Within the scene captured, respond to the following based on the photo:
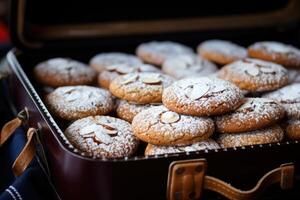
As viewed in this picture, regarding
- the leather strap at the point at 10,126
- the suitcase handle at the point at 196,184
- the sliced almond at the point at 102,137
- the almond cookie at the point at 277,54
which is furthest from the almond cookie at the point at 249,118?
the leather strap at the point at 10,126

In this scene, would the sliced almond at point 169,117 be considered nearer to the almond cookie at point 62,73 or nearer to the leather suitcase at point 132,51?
the leather suitcase at point 132,51

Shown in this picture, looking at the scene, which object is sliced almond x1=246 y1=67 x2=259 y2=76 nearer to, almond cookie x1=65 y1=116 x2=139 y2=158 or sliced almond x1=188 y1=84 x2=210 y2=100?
sliced almond x1=188 y1=84 x2=210 y2=100

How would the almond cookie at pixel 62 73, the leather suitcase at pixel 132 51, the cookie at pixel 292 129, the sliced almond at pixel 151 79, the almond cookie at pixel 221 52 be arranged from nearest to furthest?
the leather suitcase at pixel 132 51 < the cookie at pixel 292 129 < the sliced almond at pixel 151 79 < the almond cookie at pixel 62 73 < the almond cookie at pixel 221 52

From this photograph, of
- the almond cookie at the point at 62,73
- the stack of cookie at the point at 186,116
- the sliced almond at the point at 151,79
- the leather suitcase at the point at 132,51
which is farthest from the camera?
the almond cookie at the point at 62,73

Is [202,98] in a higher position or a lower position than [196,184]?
higher

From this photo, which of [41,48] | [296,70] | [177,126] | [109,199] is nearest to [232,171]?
[177,126]

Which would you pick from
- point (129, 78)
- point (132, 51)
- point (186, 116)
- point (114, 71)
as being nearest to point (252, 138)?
point (186, 116)

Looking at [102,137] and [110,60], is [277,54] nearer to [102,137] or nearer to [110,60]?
[110,60]
